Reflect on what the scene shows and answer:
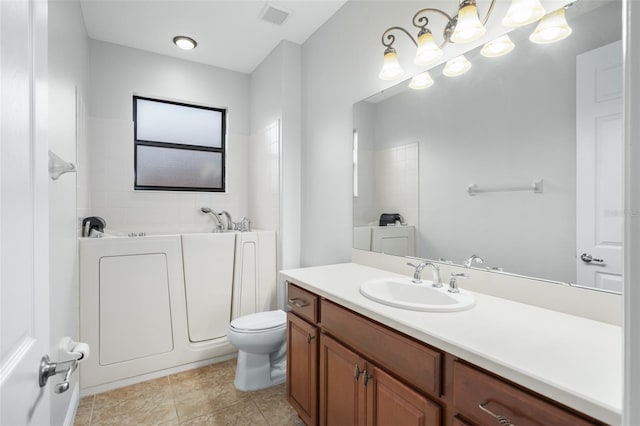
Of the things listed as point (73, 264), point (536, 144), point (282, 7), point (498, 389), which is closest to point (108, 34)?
point (282, 7)

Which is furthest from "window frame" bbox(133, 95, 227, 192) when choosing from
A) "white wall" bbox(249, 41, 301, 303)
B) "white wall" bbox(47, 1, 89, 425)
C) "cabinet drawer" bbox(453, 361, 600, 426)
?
"cabinet drawer" bbox(453, 361, 600, 426)

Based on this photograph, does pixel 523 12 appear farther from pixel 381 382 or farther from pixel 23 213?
pixel 23 213

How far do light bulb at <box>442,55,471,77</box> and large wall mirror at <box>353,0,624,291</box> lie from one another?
28 mm

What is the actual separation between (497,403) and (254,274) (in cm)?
226

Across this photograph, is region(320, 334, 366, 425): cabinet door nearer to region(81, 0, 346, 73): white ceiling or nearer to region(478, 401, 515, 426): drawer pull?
region(478, 401, 515, 426): drawer pull

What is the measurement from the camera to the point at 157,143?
3193 mm

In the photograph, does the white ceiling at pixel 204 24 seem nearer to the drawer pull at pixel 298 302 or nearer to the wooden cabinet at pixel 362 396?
the drawer pull at pixel 298 302

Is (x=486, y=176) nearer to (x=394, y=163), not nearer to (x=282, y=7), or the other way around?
(x=394, y=163)

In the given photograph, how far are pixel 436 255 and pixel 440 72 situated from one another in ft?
3.03

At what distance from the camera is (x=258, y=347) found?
2180 mm

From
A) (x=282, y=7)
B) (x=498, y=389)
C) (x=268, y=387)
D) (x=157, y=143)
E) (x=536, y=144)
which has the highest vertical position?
(x=282, y=7)

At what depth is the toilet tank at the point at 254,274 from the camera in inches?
108

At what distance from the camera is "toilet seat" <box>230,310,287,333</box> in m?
2.18

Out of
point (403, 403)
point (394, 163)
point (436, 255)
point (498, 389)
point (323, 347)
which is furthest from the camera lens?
point (394, 163)
